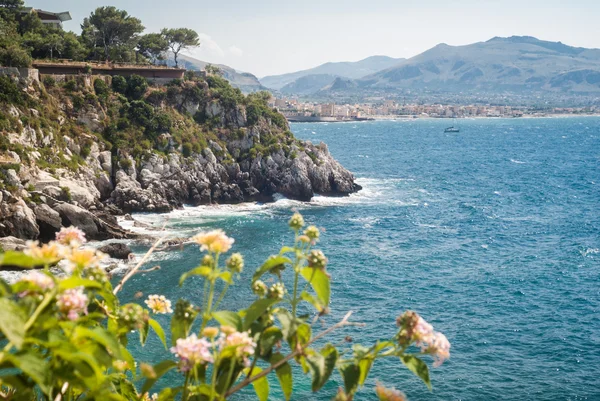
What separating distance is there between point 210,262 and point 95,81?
245 ft

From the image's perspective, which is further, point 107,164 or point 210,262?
point 107,164

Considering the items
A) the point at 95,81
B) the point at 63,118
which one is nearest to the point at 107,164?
the point at 63,118

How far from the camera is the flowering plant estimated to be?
295 centimetres

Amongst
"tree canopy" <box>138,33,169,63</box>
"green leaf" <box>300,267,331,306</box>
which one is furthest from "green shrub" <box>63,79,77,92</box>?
"green leaf" <box>300,267,331,306</box>

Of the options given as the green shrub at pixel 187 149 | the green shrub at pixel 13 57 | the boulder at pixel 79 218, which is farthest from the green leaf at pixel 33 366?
the green shrub at pixel 187 149

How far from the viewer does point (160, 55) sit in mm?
94562

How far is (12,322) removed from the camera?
2.65 m

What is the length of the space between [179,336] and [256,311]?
78 cm

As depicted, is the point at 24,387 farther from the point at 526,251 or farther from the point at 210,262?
the point at 526,251

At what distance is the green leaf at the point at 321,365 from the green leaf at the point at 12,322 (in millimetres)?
1724

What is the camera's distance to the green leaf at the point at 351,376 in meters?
3.53

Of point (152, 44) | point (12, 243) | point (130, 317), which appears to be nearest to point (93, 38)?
point (152, 44)

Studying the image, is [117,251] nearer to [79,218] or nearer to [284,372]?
[79,218]

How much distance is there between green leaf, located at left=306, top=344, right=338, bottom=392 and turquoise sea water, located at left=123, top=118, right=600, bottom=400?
4.95 feet
